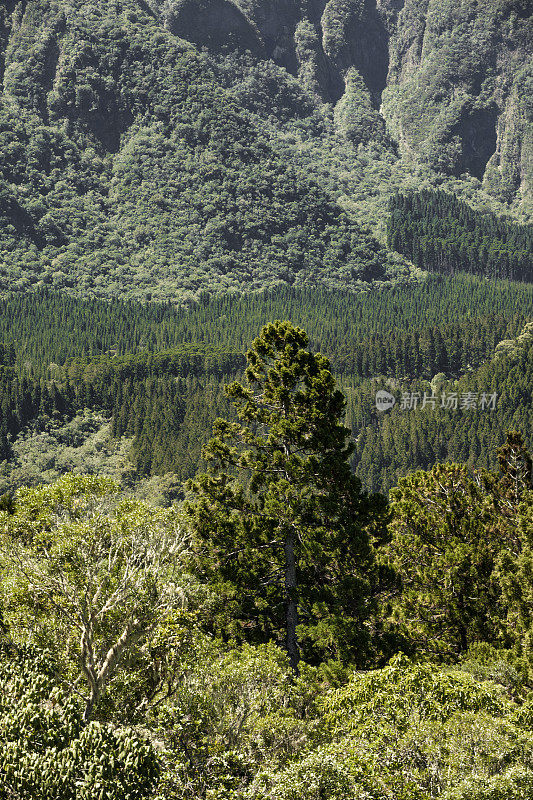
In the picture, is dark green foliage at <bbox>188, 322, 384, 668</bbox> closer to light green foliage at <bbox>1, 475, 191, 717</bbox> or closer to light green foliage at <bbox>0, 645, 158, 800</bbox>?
light green foliage at <bbox>1, 475, 191, 717</bbox>

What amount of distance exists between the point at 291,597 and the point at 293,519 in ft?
13.9

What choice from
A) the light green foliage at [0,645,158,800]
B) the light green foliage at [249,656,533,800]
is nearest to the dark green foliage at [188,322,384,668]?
the light green foliage at [249,656,533,800]

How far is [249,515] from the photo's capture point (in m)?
47.2

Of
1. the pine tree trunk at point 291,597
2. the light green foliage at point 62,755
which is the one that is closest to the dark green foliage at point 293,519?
the pine tree trunk at point 291,597

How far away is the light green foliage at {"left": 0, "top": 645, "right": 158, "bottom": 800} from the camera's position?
2012 centimetres

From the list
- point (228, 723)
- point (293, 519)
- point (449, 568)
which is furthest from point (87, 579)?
point (449, 568)

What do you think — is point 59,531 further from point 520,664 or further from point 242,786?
point 520,664

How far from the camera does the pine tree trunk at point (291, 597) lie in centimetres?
4450

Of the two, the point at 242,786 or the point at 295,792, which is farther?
the point at 242,786

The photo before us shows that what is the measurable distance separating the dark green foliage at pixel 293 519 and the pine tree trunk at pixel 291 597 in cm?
5

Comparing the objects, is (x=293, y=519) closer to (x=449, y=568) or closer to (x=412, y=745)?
(x=449, y=568)

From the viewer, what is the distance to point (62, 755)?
20812 mm

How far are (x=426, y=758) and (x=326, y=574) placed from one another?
20.8m

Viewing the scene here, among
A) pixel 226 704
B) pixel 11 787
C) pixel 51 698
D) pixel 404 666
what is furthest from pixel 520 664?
pixel 11 787
